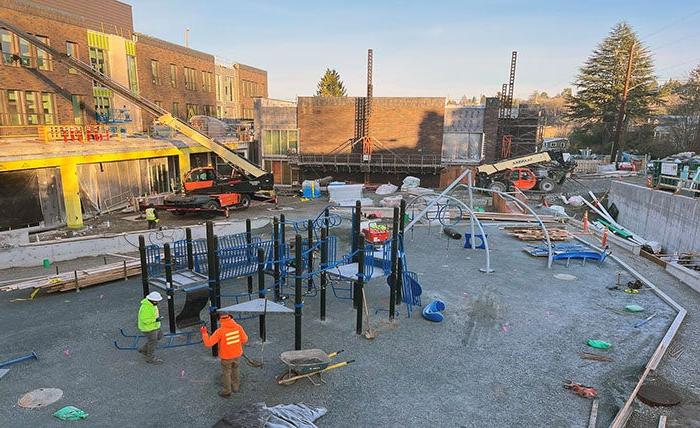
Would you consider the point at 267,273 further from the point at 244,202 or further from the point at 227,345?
the point at 244,202

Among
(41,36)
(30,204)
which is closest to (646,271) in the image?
(30,204)

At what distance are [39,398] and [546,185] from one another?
111 ft

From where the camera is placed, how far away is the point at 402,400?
785 cm

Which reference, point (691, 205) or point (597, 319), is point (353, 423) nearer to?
point (597, 319)

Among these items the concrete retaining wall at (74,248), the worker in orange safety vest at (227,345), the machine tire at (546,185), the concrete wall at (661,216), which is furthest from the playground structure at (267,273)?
the machine tire at (546,185)

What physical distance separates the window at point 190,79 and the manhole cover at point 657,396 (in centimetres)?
4580

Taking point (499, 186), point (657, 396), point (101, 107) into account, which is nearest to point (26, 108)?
point (101, 107)

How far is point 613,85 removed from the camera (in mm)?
54375

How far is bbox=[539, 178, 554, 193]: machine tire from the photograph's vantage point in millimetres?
34031

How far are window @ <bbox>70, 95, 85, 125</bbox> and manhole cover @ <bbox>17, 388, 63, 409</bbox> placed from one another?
31036 mm

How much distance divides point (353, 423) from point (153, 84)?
133 feet

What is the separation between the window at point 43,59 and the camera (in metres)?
30.0

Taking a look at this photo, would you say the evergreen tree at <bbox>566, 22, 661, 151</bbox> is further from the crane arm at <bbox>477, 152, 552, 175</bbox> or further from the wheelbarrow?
the wheelbarrow

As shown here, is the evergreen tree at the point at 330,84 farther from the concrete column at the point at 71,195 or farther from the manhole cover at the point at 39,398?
the manhole cover at the point at 39,398
